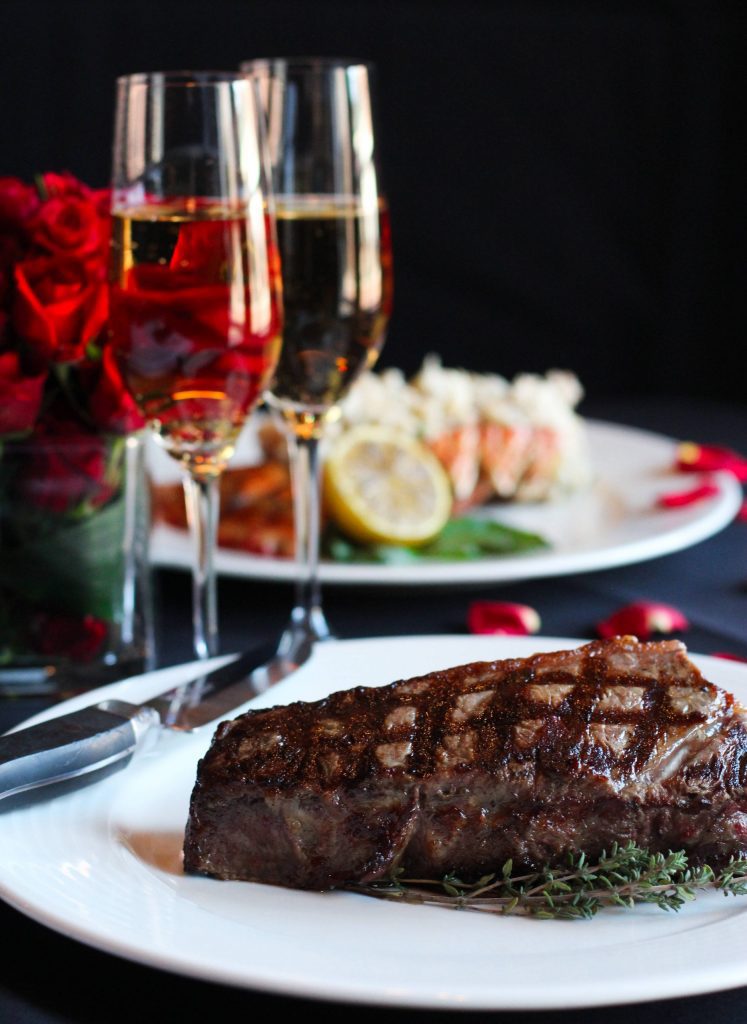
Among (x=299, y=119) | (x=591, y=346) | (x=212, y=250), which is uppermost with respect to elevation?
(x=299, y=119)

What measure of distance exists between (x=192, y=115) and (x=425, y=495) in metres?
1.18

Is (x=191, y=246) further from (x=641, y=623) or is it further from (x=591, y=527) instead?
(x=591, y=527)

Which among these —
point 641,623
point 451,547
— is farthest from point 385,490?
point 641,623

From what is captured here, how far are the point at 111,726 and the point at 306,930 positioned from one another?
0.36m

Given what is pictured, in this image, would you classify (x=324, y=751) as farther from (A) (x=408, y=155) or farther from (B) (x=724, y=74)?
(B) (x=724, y=74)

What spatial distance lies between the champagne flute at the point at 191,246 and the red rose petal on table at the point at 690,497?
52.8 inches

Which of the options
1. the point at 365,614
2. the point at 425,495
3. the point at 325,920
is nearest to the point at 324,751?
the point at 325,920

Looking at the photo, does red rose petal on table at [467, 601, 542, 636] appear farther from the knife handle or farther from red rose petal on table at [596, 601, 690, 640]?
the knife handle

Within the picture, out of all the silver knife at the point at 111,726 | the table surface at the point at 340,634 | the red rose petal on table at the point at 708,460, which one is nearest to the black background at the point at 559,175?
the table surface at the point at 340,634

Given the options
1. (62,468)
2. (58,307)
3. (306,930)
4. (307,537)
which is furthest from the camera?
(307,537)

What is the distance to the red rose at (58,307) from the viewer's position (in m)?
1.79

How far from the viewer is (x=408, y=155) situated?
21.0 feet

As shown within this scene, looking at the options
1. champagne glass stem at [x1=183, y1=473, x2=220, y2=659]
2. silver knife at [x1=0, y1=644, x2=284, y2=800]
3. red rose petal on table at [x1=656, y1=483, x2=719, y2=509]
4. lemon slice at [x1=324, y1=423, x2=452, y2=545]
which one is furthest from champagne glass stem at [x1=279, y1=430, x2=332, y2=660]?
red rose petal on table at [x1=656, y1=483, x2=719, y2=509]

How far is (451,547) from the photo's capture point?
2.68m
